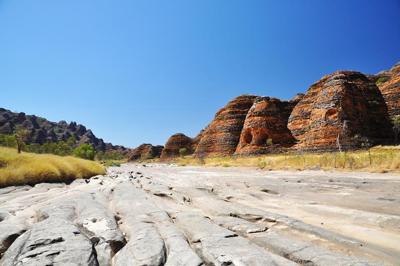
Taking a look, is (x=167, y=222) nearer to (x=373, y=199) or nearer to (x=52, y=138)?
(x=373, y=199)

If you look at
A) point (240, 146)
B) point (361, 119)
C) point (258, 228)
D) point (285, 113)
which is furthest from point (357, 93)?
point (258, 228)

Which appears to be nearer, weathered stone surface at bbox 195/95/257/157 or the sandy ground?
the sandy ground

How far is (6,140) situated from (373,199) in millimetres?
69881

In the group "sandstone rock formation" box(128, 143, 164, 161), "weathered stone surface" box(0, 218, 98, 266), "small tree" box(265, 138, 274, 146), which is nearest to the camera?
"weathered stone surface" box(0, 218, 98, 266)

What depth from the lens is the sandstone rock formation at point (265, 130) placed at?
53.4m

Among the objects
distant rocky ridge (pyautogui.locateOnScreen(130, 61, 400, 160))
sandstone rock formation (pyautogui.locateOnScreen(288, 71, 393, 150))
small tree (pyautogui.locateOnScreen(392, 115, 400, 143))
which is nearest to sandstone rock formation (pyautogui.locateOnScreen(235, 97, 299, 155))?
distant rocky ridge (pyautogui.locateOnScreen(130, 61, 400, 160))

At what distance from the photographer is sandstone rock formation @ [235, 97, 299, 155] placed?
53.4 metres

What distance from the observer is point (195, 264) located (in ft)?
10.4

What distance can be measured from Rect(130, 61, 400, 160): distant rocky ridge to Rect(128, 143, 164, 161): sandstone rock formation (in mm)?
111217

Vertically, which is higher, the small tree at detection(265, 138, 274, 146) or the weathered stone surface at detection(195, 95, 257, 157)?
the weathered stone surface at detection(195, 95, 257, 157)

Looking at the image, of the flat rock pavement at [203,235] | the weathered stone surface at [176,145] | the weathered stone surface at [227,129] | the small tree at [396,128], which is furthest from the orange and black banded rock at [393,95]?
the weathered stone surface at [176,145]

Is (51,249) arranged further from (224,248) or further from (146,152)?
(146,152)

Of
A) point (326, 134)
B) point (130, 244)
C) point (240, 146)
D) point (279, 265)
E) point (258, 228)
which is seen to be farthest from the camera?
point (240, 146)

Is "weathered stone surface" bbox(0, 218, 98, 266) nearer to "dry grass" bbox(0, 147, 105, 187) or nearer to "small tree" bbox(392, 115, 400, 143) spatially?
"dry grass" bbox(0, 147, 105, 187)
